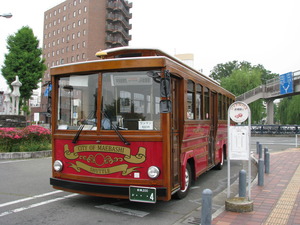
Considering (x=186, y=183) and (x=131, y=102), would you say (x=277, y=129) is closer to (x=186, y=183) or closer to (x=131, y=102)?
(x=186, y=183)

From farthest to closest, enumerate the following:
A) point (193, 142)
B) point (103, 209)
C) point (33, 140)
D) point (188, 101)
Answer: point (33, 140)
point (193, 142)
point (188, 101)
point (103, 209)

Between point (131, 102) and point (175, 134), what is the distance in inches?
43.5

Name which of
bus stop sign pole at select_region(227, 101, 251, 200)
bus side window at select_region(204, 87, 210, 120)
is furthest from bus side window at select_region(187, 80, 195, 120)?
bus side window at select_region(204, 87, 210, 120)

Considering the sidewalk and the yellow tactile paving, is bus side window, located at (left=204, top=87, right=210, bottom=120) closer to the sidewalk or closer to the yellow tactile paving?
the sidewalk

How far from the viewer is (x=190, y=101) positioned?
22.2 feet

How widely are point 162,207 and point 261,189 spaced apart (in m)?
2.81

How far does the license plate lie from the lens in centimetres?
511

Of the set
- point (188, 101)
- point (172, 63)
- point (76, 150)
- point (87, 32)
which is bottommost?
point (76, 150)

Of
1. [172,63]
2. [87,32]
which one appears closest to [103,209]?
[172,63]

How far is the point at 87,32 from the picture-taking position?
2761 inches

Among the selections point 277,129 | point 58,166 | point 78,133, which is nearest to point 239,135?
point 78,133

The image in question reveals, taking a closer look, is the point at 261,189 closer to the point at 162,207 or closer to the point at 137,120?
the point at 162,207

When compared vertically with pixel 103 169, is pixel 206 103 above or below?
above

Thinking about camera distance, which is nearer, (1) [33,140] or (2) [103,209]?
(2) [103,209]
